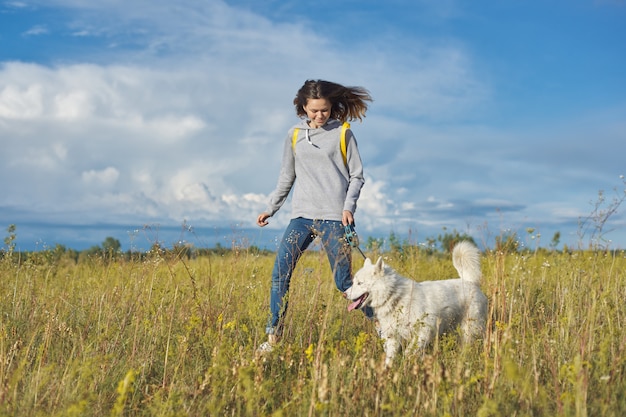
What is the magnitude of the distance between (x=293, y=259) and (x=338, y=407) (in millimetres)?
1958

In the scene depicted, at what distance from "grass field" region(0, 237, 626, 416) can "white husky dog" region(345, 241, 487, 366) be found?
0.78ft

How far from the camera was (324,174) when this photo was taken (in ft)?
18.6

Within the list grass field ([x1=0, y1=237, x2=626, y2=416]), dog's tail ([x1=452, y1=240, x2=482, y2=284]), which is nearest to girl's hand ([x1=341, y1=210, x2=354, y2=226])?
grass field ([x1=0, y1=237, x2=626, y2=416])

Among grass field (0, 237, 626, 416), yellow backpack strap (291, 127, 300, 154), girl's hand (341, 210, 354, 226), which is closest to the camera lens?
grass field (0, 237, 626, 416)

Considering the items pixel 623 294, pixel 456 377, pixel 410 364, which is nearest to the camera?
pixel 456 377

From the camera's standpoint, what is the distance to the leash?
5268mm

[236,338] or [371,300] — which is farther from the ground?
[371,300]

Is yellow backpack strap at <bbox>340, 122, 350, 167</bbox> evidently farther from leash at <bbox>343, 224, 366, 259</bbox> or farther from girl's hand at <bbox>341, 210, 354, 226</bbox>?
leash at <bbox>343, 224, 366, 259</bbox>

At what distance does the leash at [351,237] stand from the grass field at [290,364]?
39cm

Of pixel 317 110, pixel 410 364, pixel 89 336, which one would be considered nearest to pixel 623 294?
pixel 410 364

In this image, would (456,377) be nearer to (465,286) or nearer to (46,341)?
(465,286)

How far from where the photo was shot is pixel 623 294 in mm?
6691

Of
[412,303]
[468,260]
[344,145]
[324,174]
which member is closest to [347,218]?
[324,174]

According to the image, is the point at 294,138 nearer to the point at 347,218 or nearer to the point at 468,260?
the point at 347,218
